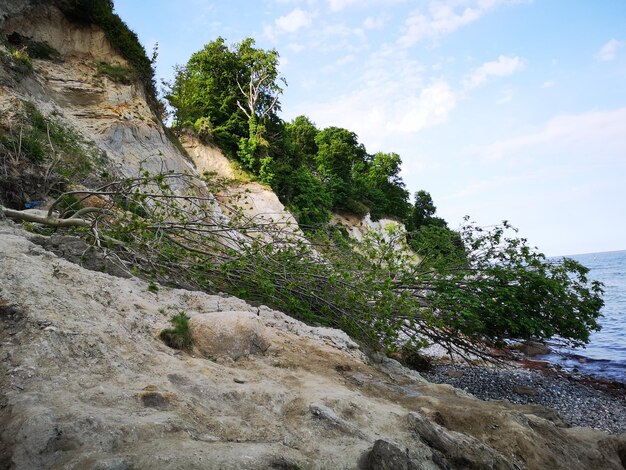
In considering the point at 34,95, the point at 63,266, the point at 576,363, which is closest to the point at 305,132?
the point at 34,95

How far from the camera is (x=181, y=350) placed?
3.84 m

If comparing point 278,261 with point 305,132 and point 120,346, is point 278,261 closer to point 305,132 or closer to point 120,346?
point 120,346

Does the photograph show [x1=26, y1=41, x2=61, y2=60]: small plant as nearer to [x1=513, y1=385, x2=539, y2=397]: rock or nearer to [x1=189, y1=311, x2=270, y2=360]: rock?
[x1=189, y1=311, x2=270, y2=360]: rock

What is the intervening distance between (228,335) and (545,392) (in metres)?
9.42

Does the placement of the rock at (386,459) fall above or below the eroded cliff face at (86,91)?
below

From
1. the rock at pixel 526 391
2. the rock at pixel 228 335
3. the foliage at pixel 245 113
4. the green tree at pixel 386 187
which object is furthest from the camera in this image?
the green tree at pixel 386 187

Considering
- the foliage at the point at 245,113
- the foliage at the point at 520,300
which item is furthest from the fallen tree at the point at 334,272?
the foliage at the point at 245,113

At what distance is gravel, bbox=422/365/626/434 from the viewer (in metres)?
8.29

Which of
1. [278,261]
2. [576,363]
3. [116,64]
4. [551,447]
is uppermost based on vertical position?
[116,64]

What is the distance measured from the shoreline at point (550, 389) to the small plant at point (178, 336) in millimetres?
6712

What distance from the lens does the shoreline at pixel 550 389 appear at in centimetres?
841

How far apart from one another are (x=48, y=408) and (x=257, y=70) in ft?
78.2

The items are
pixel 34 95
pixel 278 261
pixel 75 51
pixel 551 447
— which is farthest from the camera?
pixel 75 51

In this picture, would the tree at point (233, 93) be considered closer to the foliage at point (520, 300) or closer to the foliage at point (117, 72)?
the foliage at point (117, 72)
